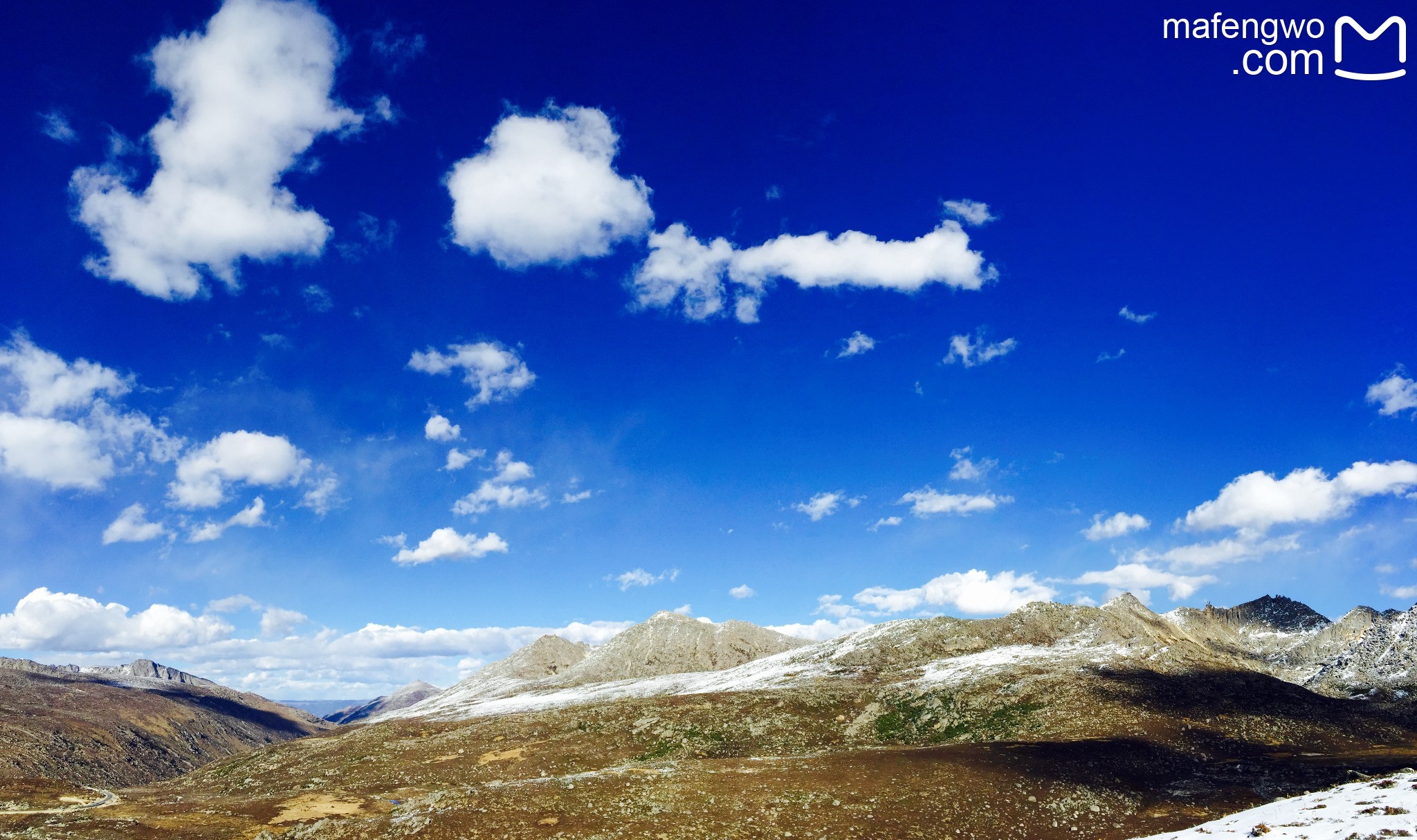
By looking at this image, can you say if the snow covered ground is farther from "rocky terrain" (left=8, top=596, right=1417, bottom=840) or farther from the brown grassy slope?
the brown grassy slope

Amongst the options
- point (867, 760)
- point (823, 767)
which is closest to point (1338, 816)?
point (823, 767)

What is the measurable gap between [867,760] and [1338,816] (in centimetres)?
3279

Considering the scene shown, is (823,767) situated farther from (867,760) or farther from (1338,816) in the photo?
(1338,816)

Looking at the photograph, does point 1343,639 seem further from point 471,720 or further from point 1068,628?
point 471,720

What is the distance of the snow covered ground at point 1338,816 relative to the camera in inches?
856

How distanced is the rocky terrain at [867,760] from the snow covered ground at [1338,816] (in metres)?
13.3

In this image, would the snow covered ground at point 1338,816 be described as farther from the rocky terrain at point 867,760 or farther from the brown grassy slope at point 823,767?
the brown grassy slope at point 823,767

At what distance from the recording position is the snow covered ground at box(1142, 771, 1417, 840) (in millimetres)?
21734

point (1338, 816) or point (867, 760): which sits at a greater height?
point (1338, 816)

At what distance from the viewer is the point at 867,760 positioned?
52.7m

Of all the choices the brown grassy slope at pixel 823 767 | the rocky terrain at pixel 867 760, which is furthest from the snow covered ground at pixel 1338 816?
the brown grassy slope at pixel 823 767

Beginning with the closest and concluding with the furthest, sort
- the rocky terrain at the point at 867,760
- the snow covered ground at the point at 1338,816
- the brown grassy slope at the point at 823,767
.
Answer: the snow covered ground at the point at 1338,816
the brown grassy slope at the point at 823,767
the rocky terrain at the point at 867,760

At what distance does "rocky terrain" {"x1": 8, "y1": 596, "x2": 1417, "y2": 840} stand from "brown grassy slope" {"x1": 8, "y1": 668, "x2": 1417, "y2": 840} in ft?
0.74

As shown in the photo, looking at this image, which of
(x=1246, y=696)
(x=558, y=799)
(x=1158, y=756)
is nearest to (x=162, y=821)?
(x=558, y=799)
